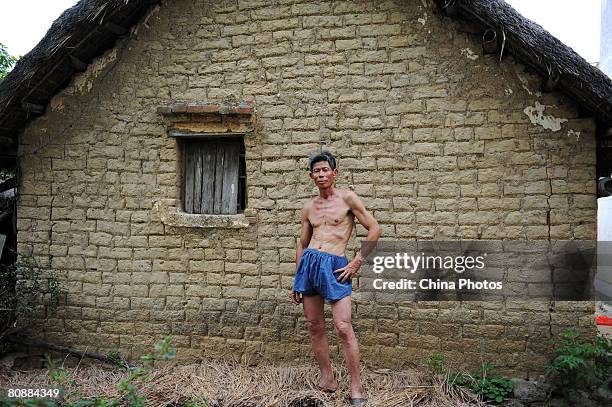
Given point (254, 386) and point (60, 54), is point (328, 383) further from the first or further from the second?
point (60, 54)

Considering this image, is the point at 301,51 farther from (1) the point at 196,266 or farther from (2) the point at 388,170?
(1) the point at 196,266

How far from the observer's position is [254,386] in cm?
412

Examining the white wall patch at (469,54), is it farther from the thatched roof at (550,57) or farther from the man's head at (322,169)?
the man's head at (322,169)

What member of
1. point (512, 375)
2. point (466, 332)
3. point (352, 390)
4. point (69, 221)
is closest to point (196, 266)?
point (69, 221)

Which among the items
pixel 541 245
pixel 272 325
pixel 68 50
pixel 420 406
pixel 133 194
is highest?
pixel 68 50

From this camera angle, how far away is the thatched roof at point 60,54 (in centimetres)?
439

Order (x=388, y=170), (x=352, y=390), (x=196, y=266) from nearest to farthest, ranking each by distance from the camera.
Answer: (x=352, y=390) → (x=388, y=170) → (x=196, y=266)

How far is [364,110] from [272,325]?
90.6 inches

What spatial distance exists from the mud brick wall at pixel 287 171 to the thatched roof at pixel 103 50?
15 cm

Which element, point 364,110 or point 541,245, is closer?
point 541,245

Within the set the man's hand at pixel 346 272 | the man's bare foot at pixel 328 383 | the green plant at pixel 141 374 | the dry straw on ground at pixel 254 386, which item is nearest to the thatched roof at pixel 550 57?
the man's hand at pixel 346 272

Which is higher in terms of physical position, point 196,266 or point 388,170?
point 388,170

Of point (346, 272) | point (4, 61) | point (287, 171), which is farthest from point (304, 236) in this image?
point (4, 61)

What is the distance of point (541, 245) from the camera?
409cm
